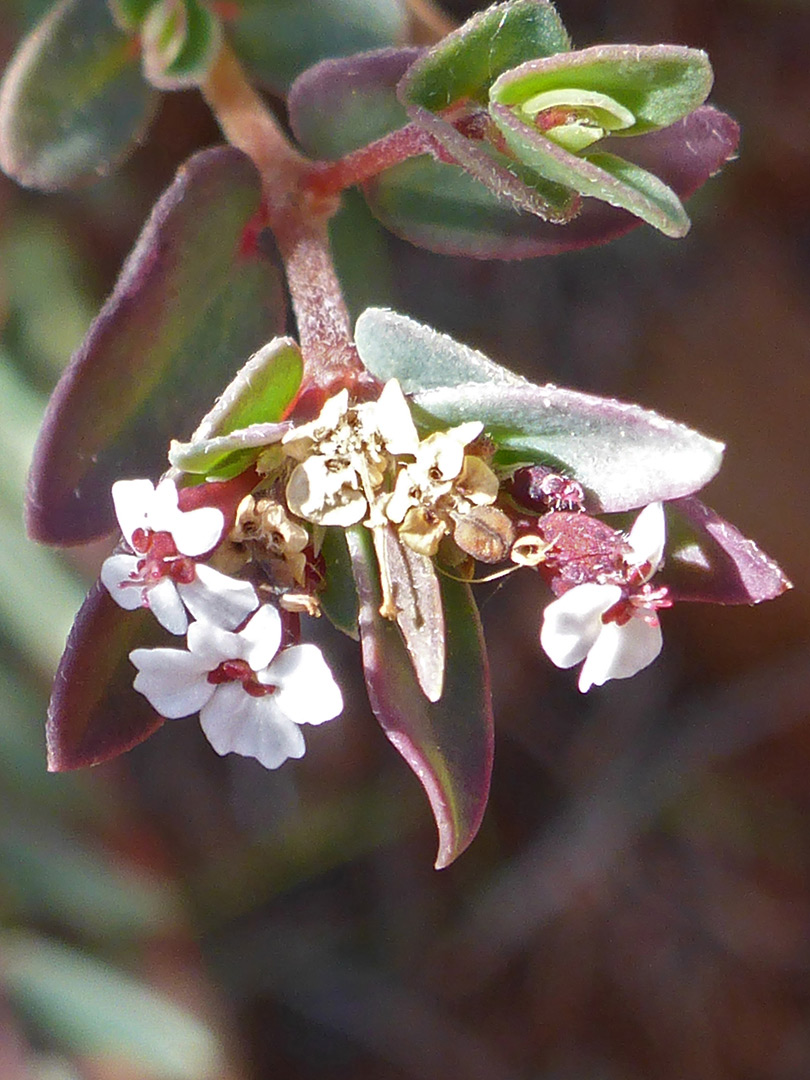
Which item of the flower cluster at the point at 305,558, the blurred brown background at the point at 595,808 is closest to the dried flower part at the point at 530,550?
the flower cluster at the point at 305,558

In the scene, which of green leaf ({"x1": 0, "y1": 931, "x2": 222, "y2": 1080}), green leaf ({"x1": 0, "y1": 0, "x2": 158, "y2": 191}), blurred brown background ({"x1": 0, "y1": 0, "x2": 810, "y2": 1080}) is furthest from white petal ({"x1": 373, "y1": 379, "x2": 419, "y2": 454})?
green leaf ({"x1": 0, "y1": 931, "x2": 222, "y2": 1080})

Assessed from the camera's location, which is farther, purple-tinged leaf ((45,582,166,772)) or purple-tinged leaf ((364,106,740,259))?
purple-tinged leaf ((364,106,740,259))

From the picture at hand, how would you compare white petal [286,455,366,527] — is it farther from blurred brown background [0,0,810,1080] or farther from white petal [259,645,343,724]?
blurred brown background [0,0,810,1080]

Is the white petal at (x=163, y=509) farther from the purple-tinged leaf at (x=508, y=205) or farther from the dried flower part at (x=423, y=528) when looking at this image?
the purple-tinged leaf at (x=508, y=205)

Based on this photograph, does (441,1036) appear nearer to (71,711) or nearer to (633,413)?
(71,711)

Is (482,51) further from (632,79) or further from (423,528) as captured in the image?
(423,528)

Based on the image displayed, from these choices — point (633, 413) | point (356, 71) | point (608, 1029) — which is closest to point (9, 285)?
point (356, 71)

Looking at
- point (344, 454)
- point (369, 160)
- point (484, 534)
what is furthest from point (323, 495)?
point (369, 160)
